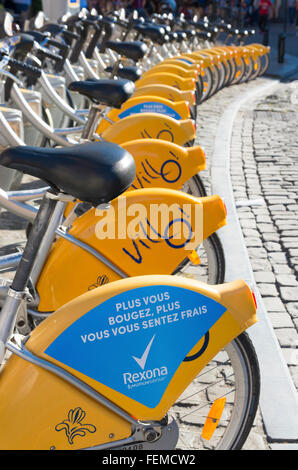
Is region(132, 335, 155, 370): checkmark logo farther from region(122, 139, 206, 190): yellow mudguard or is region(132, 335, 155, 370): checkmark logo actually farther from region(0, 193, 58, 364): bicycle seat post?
region(122, 139, 206, 190): yellow mudguard

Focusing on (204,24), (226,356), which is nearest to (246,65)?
(204,24)

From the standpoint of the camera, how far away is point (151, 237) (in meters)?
3.33

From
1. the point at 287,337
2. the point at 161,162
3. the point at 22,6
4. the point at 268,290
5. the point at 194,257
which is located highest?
the point at 161,162

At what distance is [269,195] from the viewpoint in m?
6.89

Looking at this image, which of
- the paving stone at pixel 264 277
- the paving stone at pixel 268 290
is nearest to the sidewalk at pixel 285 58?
the paving stone at pixel 264 277

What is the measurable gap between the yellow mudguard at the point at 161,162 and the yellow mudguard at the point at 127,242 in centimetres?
78

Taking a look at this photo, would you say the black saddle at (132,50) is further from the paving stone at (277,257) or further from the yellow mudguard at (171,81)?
the paving stone at (277,257)

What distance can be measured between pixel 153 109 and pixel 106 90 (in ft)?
5.42

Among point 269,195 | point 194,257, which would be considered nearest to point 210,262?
point 194,257

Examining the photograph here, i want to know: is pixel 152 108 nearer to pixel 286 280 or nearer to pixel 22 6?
pixel 286 280

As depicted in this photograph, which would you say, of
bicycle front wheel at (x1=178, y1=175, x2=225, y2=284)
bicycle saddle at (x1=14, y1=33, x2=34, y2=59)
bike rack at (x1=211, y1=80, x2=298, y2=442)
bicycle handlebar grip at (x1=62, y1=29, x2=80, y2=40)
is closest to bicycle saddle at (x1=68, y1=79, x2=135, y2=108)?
bicycle front wheel at (x1=178, y1=175, x2=225, y2=284)

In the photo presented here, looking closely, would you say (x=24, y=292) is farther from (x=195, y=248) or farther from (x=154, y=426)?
(x=195, y=248)

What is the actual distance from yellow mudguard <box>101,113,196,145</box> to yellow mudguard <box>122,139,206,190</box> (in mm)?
723
